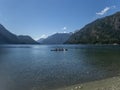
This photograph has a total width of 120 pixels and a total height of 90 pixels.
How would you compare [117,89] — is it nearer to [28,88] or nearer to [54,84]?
[54,84]

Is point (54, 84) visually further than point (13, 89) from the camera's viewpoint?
Yes

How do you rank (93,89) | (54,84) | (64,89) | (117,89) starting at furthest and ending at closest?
(54,84) < (64,89) < (93,89) < (117,89)

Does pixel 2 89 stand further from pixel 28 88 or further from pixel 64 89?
pixel 64 89

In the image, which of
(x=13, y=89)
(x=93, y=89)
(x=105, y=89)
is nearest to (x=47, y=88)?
(x=13, y=89)

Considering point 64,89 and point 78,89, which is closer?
point 78,89

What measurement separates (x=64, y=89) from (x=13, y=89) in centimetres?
642

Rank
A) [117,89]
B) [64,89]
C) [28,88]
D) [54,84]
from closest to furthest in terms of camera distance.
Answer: [117,89]
[64,89]
[28,88]
[54,84]

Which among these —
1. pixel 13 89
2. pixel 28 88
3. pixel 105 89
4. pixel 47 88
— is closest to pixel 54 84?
pixel 47 88

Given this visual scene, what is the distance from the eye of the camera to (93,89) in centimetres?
1928

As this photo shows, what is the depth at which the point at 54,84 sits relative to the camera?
80.6 feet

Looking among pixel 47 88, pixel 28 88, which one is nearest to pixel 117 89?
pixel 47 88

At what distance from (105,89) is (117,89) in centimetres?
123

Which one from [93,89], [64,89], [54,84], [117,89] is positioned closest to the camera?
[117,89]

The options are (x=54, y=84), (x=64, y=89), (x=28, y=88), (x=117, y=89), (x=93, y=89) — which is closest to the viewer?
(x=117, y=89)
